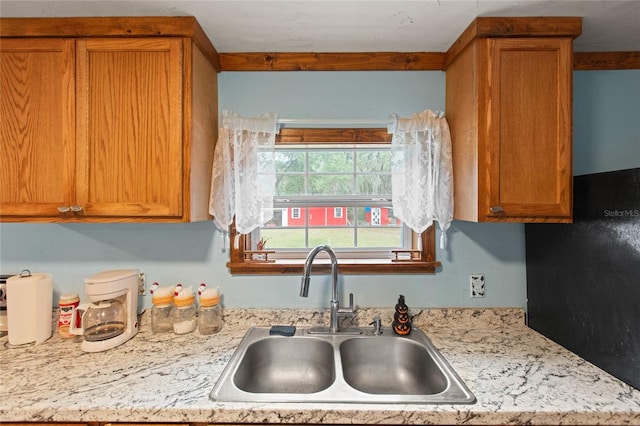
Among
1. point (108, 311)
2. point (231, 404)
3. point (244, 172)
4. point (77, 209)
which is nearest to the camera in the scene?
point (231, 404)

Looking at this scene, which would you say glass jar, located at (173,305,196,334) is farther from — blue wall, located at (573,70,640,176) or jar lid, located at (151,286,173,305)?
blue wall, located at (573,70,640,176)

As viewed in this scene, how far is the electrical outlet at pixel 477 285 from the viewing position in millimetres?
1591

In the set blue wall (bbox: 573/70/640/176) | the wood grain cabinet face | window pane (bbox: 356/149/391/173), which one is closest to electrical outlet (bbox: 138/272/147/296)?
window pane (bbox: 356/149/391/173)

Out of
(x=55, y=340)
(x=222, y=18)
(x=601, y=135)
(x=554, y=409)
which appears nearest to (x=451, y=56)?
(x=601, y=135)

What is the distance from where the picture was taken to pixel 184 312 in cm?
148

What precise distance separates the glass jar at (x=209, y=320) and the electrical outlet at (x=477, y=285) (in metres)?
1.31

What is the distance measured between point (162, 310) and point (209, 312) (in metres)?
0.23

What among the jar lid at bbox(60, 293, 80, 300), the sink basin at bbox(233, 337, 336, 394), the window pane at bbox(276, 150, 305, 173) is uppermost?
the window pane at bbox(276, 150, 305, 173)

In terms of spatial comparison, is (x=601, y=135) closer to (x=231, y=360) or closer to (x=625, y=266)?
(x=625, y=266)

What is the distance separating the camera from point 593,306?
1177mm

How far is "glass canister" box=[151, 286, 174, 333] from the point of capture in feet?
4.73

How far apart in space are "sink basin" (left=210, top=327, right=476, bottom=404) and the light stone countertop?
0.10 meters

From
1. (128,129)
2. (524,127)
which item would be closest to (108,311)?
(128,129)

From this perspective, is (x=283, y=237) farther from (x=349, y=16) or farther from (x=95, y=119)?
(x=349, y=16)
